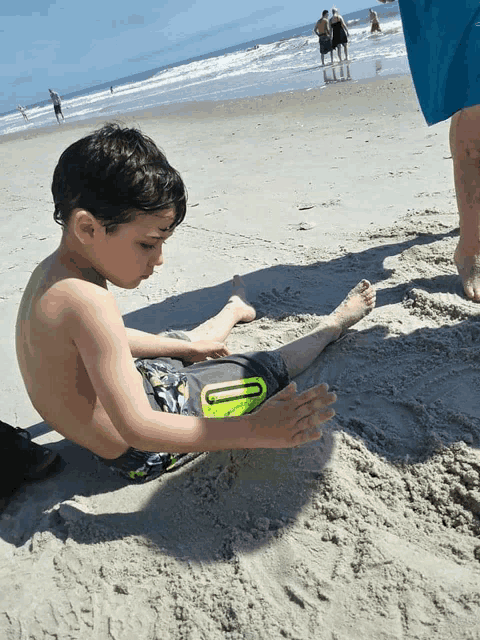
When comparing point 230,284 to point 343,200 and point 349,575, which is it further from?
point 349,575

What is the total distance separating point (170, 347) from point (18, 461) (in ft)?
2.49

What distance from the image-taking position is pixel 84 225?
5.11ft

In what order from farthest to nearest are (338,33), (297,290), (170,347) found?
1. (338,33)
2. (297,290)
3. (170,347)

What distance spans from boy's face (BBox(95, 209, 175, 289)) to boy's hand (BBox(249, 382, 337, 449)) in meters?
0.55

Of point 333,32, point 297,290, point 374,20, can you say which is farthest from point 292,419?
point 374,20

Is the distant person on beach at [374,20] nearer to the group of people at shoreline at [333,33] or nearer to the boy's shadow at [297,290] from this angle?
the group of people at shoreline at [333,33]

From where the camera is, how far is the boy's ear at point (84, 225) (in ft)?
5.04

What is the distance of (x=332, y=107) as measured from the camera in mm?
8812

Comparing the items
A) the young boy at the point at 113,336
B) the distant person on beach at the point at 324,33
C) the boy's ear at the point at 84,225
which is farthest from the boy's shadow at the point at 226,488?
the distant person on beach at the point at 324,33

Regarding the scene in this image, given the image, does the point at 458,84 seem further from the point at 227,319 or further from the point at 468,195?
the point at 227,319

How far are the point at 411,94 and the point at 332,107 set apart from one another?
1.32 meters

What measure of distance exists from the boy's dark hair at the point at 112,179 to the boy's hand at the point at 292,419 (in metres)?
0.68

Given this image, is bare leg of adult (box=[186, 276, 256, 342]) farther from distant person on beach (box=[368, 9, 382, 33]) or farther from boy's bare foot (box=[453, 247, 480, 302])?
distant person on beach (box=[368, 9, 382, 33])

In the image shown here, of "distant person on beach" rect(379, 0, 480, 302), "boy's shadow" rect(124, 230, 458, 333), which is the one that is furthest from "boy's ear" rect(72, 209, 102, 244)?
"distant person on beach" rect(379, 0, 480, 302)
